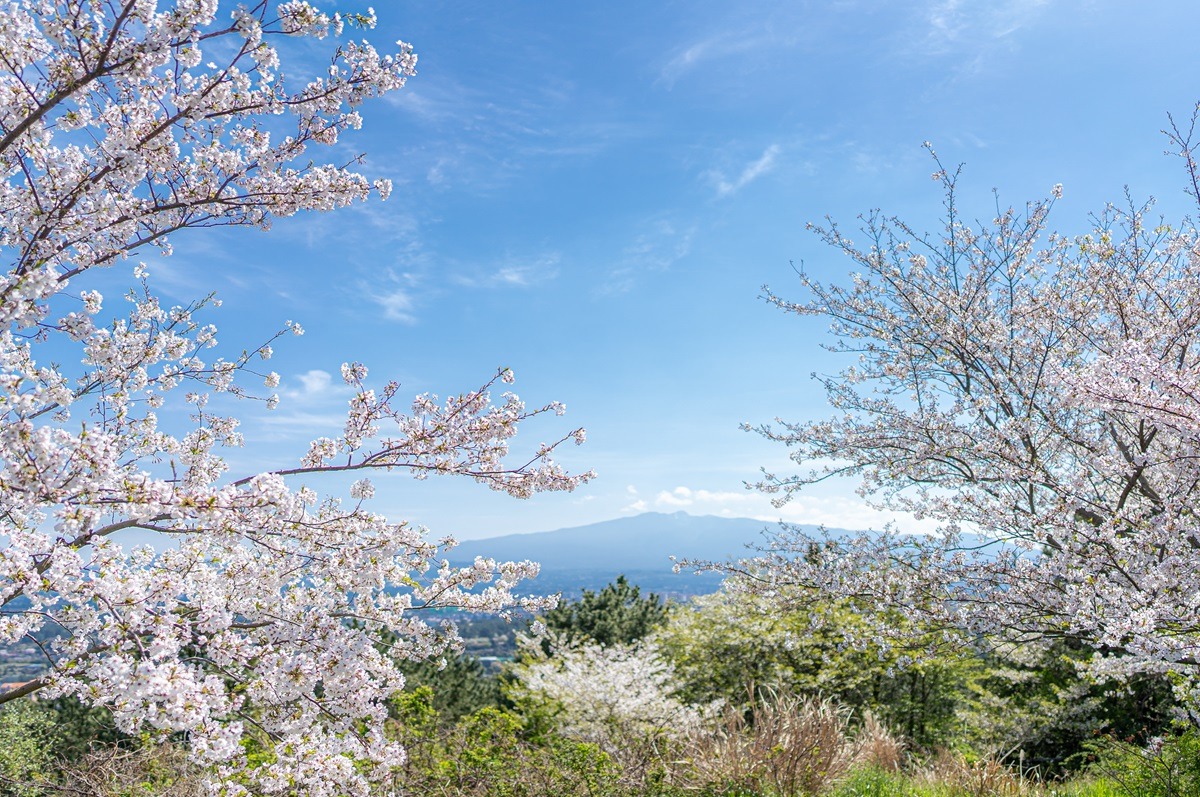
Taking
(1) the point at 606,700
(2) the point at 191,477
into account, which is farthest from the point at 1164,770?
(2) the point at 191,477

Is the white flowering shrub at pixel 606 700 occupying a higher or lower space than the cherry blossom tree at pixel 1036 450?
lower

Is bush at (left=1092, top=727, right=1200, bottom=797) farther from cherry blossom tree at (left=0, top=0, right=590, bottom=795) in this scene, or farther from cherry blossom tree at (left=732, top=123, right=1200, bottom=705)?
cherry blossom tree at (left=0, top=0, right=590, bottom=795)

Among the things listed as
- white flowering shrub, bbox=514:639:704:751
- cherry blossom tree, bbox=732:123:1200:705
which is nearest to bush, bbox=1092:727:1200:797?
cherry blossom tree, bbox=732:123:1200:705

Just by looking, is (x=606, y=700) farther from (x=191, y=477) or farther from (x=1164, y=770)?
(x=191, y=477)

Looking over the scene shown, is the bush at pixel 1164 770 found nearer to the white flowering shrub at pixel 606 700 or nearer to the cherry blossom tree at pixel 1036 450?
the cherry blossom tree at pixel 1036 450

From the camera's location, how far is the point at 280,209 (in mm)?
3727

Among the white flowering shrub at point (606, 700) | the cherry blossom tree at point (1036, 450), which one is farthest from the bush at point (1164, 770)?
the white flowering shrub at point (606, 700)

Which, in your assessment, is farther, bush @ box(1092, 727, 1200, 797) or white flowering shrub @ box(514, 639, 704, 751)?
A: white flowering shrub @ box(514, 639, 704, 751)

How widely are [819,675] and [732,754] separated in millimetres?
4983

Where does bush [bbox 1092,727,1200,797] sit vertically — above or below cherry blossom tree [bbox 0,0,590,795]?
below

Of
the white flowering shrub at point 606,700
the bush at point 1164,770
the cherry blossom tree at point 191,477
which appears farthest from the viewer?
the white flowering shrub at point 606,700

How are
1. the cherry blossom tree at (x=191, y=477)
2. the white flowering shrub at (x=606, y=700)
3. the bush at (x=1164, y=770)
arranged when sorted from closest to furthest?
the cherry blossom tree at (x=191, y=477) < the bush at (x=1164, y=770) < the white flowering shrub at (x=606, y=700)

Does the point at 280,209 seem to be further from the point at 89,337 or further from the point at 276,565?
the point at 276,565

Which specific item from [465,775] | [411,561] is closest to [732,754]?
[465,775]
